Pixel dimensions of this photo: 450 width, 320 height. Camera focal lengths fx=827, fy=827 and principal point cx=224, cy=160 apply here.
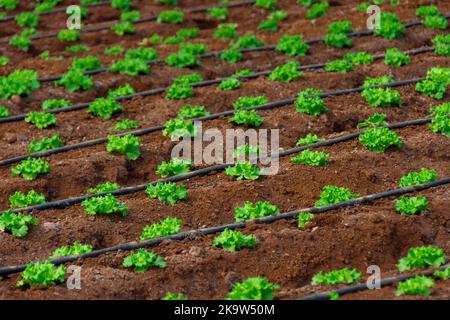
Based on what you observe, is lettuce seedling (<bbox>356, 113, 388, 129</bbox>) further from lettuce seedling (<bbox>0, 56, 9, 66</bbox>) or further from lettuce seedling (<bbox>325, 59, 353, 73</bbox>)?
lettuce seedling (<bbox>0, 56, 9, 66</bbox>)

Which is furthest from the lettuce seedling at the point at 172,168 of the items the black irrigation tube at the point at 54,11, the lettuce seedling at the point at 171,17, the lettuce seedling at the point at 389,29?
the black irrigation tube at the point at 54,11

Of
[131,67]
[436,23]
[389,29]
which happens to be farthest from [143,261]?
A: [436,23]

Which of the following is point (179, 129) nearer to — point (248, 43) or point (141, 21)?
point (248, 43)

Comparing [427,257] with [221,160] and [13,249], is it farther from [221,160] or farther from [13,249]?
[13,249]

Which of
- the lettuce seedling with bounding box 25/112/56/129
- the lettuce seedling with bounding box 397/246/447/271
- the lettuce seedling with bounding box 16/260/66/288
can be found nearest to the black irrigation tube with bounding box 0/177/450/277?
the lettuce seedling with bounding box 16/260/66/288

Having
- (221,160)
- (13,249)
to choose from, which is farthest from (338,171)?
(13,249)

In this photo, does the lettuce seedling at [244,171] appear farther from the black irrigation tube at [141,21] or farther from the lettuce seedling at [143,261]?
the black irrigation tube at [141,21]

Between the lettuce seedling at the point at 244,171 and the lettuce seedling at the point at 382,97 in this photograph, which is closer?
the lettuce seedling at the point at 244,171
